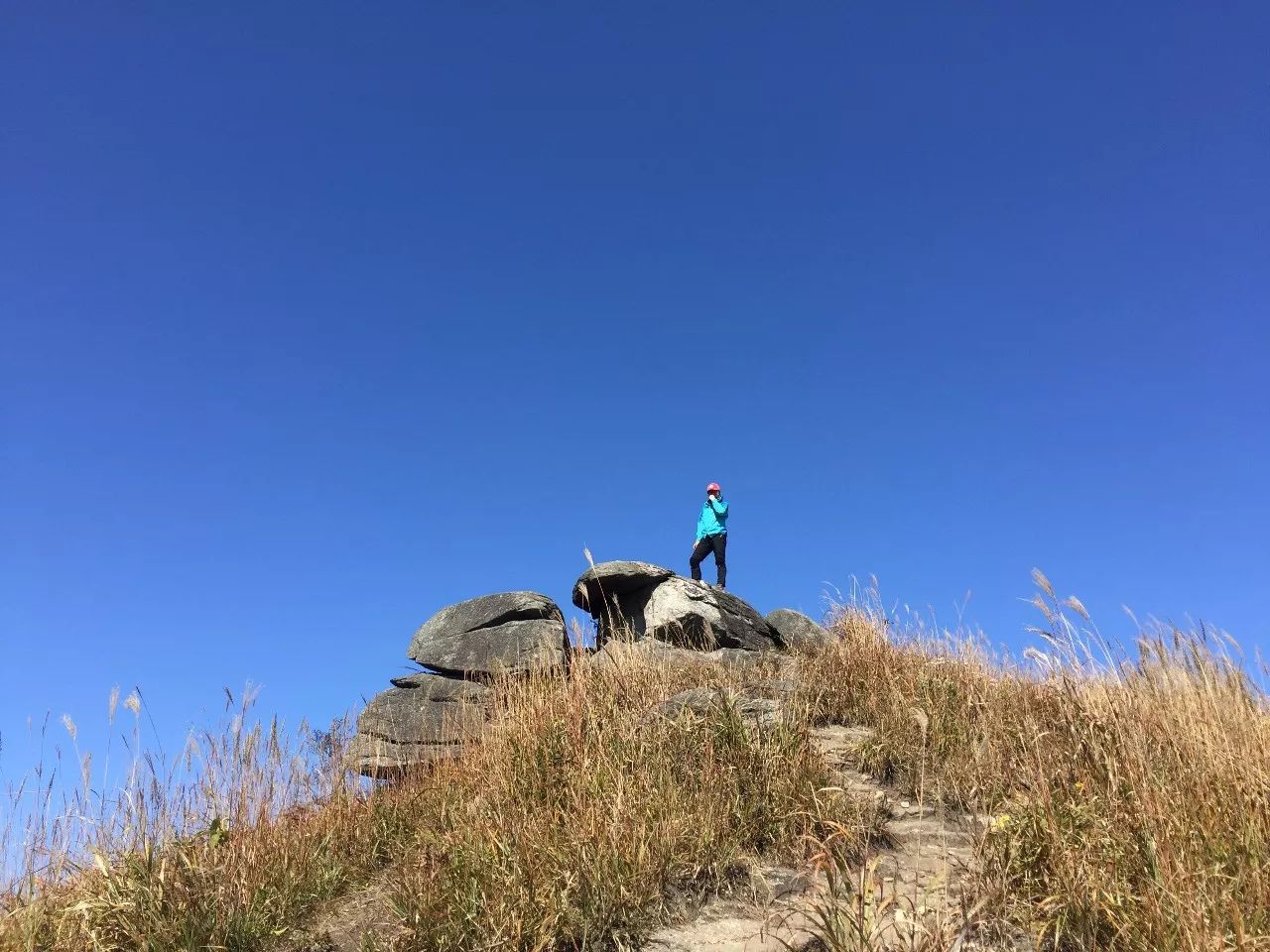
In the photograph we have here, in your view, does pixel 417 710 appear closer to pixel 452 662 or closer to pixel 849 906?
pixel 452 662

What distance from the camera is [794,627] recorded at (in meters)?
13.6

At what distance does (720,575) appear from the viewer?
14.9m

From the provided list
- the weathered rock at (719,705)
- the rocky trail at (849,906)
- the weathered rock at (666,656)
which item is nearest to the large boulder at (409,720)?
the weathered rock at (666,656)

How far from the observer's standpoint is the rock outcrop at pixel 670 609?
41.1 feet

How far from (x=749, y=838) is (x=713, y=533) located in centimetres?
1023

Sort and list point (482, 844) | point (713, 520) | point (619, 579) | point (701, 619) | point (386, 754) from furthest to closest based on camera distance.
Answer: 1. point (713, 520)
2. point (619, 579)
3. point (701, 619)
4. point (386, 754)
5. point (482, 844)

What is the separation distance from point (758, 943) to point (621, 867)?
81 cm

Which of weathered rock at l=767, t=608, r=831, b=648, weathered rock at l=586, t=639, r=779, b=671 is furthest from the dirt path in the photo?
weathered rock at l=767, t=608, r=831, b=648

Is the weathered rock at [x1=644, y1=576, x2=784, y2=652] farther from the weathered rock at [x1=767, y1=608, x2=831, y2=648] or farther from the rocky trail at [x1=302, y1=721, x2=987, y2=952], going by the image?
the rocky trail at [x1=302, y1=721, x2=987, y2=952]

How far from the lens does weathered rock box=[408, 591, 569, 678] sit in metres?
11.9

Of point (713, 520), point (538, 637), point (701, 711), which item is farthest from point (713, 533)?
point (701, 711)

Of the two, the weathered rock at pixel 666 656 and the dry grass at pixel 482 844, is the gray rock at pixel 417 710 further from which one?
the dry grass at pixel 482 844

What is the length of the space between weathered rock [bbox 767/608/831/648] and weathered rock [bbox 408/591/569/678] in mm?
3876

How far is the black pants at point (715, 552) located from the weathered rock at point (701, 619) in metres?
1.39
